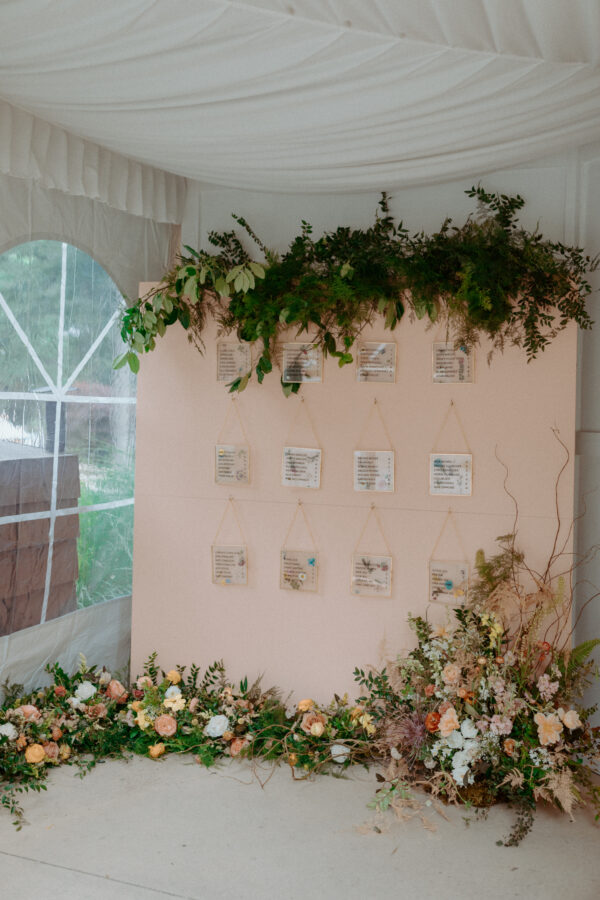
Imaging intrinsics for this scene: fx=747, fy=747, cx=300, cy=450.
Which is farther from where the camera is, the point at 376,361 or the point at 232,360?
the point at 232,360

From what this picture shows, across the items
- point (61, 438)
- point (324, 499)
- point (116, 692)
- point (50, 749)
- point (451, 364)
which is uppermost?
point (451, 364)

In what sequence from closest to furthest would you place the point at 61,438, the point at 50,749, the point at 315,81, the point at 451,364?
the point at 315,81 → the point at 50,749 → the point at 451,364 → the point at 61,438

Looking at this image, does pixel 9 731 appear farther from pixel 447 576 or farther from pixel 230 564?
pixel 447 576

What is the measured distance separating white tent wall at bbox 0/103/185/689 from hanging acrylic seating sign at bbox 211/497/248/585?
0.63 m

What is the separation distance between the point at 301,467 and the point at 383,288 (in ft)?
2.85

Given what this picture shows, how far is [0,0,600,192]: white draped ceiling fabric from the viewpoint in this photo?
6.85 feet

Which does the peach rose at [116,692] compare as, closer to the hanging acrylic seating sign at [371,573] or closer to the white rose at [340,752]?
the white rose at [340,752]

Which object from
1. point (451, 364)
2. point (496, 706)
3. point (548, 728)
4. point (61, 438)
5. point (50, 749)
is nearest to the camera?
point (548, 728)

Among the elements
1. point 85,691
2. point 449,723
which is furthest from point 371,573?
point 85,691

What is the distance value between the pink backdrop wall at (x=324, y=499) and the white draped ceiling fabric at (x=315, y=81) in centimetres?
79

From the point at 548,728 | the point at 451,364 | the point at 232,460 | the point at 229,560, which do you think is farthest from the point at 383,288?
the point at 548,728

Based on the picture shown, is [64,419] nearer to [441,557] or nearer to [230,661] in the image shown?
[230,661]

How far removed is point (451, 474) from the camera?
10.5ft

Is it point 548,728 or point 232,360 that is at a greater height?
point 232,360
